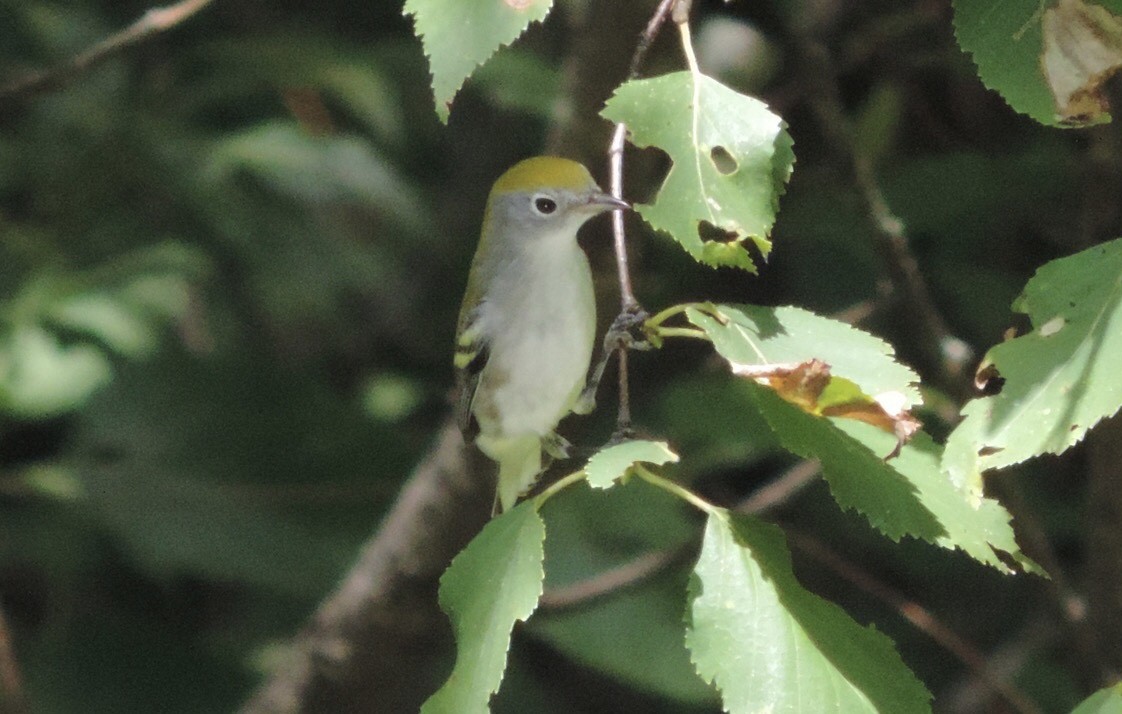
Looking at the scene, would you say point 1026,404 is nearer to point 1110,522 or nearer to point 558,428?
point 558,428

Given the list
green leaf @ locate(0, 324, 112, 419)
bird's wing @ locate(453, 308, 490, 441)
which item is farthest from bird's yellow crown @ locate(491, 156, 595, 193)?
green leaf @ locate(0, 324, 112, 419)

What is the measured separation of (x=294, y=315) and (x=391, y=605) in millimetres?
1300

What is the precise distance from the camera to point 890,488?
1165 mm

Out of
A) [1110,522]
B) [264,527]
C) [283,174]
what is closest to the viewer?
[1110,522]

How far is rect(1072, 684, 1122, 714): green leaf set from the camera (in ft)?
→ 3.47

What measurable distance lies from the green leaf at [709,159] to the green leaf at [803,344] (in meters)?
0.05

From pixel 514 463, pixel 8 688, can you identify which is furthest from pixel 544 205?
pixel 8 688

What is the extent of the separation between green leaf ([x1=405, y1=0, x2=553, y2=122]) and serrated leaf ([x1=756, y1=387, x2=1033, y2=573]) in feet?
1.19

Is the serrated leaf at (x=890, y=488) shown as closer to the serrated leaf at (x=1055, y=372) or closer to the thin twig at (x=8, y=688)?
the serrated leaf at (x=1055, y=372)

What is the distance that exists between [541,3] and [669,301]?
5.95ft

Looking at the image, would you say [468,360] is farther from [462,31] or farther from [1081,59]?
[1081,59]

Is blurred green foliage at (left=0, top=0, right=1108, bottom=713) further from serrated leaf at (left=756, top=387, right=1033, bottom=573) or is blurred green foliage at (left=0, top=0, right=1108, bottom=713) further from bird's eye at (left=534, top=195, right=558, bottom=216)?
serrated leaf at (left=756, top=387, right=1033, bottom=573)

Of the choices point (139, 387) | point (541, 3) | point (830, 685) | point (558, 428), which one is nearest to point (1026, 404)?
point (830, 685)

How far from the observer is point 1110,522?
2.39 metres
